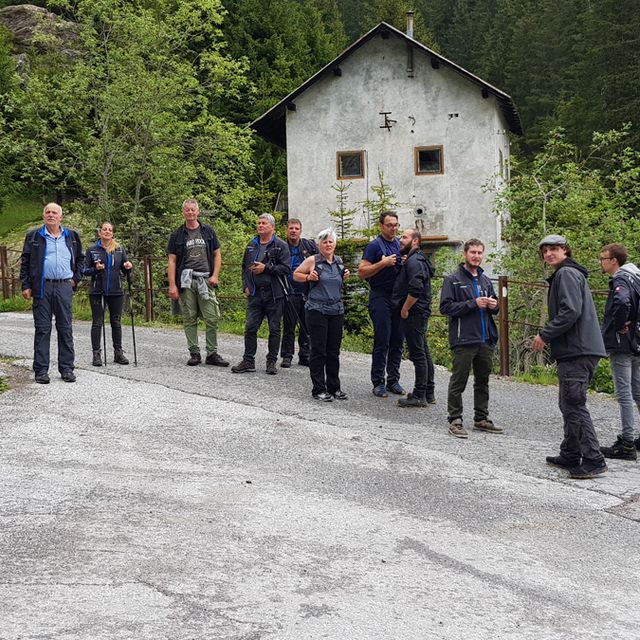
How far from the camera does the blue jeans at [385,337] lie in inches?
401

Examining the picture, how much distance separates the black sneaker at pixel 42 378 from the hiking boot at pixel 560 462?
560 cm

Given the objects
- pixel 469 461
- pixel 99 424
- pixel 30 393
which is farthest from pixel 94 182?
pixel 469 461

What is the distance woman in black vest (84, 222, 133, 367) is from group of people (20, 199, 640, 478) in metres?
0.02

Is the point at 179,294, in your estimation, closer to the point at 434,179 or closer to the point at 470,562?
the point at 470,562

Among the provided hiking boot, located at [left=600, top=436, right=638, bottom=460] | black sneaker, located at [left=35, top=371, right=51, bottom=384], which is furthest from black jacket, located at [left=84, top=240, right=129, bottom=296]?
hiking boot, located at [left=600, top=436, right=638, bottom=460]

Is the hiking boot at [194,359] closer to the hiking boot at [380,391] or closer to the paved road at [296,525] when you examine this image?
the paved road at [296,525]

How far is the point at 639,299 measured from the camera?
7.83 m

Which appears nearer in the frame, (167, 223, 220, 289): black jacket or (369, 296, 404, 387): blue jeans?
(369, 296, 404, 387): blue jeans

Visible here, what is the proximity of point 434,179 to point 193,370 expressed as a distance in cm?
2043

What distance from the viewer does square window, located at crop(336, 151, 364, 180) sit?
31.2 m

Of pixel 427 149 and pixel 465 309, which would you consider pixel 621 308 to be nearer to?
pixel 465 309

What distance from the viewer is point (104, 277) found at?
11.5 m

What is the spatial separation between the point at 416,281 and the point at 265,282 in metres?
2.41

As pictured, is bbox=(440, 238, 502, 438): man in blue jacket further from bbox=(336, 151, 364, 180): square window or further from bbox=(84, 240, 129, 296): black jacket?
bbox=(336, 151, 364, 180): square window
